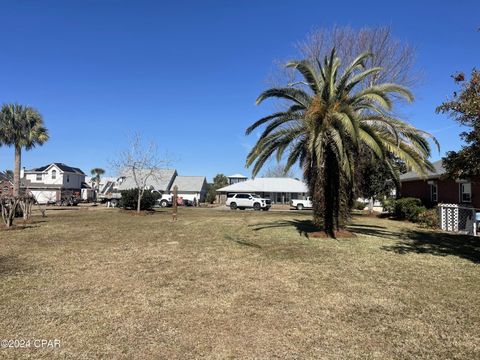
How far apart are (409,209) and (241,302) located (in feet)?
67.5

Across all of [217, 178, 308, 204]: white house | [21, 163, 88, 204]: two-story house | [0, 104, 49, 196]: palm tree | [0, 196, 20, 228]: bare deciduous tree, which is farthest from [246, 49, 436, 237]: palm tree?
[21, 163, 88, 204]: two-story house

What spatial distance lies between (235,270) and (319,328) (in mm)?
3388

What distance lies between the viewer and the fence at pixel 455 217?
1833cm

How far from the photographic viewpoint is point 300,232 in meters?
14.7

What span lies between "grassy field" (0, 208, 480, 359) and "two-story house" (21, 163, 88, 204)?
58607 mm

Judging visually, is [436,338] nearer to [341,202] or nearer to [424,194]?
[341,202]

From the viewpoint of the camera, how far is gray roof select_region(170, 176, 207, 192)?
6762 centimetres

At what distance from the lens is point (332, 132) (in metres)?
12.2

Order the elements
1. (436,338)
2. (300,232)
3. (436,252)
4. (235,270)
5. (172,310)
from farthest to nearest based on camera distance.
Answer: (300,232) < (436,252) < (235,270) < (172,310) < (436,338)

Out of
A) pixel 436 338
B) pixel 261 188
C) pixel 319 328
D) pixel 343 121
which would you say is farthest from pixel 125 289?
pixel 261 188

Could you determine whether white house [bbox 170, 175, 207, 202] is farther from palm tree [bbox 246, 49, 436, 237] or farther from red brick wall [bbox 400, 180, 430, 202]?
palm tree [bbox 246, 49, 436, 237]

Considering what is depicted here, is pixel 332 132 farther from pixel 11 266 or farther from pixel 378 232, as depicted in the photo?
pixel 11 266

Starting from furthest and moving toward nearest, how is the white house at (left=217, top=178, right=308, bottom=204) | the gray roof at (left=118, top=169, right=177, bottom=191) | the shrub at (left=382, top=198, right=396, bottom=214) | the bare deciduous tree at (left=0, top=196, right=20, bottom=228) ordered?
1. the gray roof at (left=118, top=169, right=177, bottom=191)
2. the white house at (left=217, top=178, right=308, bottom=204)
3. the shrub at (left=382, top=198, right=396, bottom=214)
4. the bare deciduous tree at (left=0, top=196, right=20, bottom=228)

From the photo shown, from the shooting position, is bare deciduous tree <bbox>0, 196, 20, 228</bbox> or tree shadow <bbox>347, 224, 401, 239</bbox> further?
bare deciduous tree <bbox>0, 196, 20, 228</bbox>
